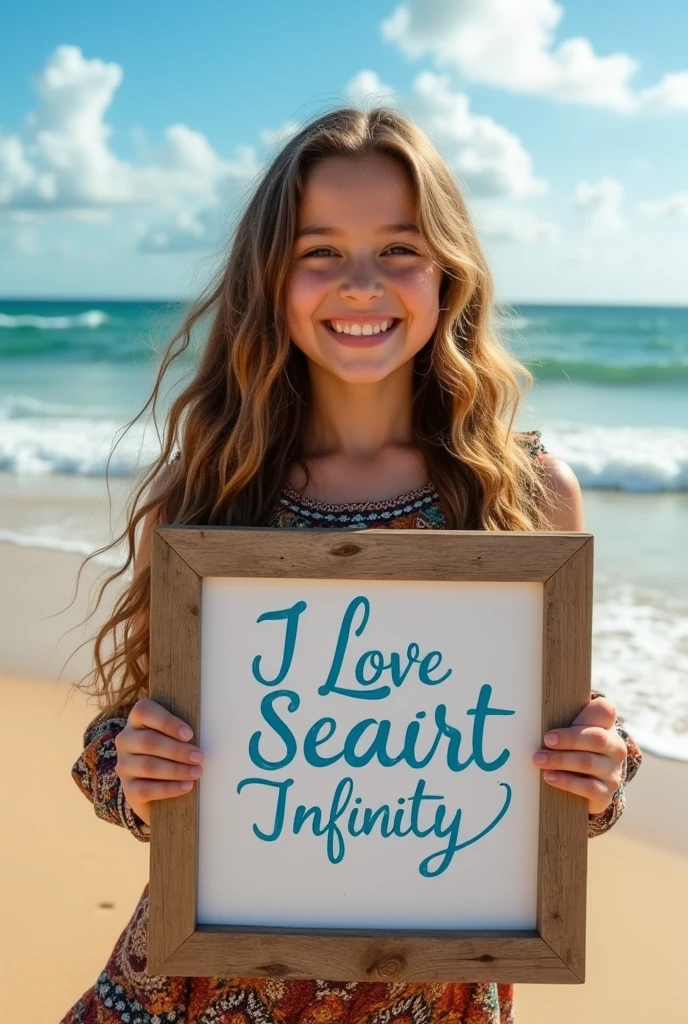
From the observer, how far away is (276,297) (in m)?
1.92

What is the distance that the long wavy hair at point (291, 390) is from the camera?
1890 mm

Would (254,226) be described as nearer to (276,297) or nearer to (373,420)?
(276,297)

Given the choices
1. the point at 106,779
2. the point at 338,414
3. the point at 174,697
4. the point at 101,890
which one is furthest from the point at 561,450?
the point at 174,697

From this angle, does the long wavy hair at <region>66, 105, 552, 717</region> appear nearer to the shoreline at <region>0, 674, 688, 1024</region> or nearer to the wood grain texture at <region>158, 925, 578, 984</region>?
the wood grain texture at <region>158, 925, 578, 984</region>

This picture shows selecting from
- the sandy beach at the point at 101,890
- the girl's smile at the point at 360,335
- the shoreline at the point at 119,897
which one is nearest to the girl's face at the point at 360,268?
the girl's smile at the point at 360,335

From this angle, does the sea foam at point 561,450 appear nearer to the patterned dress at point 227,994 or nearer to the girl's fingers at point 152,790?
the patterned dress at point 227,994

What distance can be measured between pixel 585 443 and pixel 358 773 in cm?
1117

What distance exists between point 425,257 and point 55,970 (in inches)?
84.3

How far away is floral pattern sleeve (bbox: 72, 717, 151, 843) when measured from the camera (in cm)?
174

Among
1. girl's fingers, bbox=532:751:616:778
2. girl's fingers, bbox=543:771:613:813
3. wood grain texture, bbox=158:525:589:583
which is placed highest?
wood grain texture, bbox=158:525:589:583

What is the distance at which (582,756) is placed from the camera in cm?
147

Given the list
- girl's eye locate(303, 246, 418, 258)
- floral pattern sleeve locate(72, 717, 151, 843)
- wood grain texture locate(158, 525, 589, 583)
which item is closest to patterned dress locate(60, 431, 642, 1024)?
floral pattern sleeve locate(72, 717, 151, 843)

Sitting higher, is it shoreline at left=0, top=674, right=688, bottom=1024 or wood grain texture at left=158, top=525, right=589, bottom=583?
wood grain texture at left=158, top=525, right=589, bottom=583

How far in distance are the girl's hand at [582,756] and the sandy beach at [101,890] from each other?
1.55 meters
